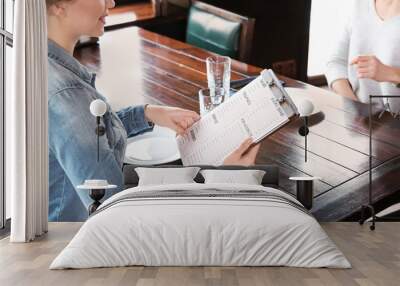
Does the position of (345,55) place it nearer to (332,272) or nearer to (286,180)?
(286,180)

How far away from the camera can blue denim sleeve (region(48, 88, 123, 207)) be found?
14.6ft

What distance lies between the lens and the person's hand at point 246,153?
4445 mm

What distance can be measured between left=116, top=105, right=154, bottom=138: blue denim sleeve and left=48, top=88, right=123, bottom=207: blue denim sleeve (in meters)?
0.20

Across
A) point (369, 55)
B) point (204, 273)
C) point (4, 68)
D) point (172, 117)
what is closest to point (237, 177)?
point (172, 117)

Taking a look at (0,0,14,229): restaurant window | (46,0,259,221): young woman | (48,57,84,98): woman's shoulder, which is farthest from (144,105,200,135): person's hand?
(0,0,14,229): restaurant window

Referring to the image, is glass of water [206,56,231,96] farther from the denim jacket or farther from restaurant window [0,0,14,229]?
restaurant window [0,0,14,229]

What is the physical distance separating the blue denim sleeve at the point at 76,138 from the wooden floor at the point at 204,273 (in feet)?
1.80

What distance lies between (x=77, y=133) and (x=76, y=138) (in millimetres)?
28

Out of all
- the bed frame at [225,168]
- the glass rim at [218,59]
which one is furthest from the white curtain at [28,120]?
the glass rim at [218,59]

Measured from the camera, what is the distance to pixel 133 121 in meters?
4.71

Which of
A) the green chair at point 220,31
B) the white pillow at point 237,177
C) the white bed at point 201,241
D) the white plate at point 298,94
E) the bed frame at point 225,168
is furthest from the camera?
the green chair at point 220,31

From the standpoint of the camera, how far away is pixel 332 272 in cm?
358

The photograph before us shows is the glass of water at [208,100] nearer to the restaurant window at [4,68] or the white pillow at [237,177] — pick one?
the white pillow at [237,177]

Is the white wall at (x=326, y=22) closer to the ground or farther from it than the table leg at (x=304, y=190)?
farther from it
